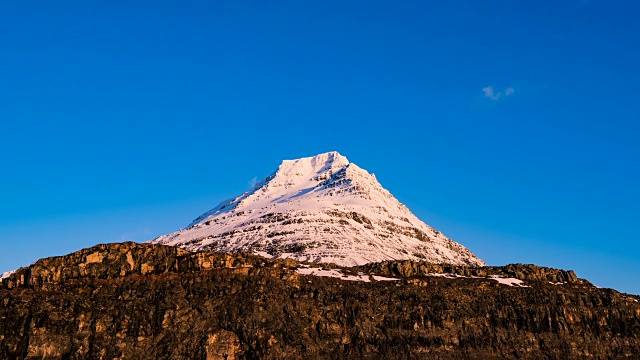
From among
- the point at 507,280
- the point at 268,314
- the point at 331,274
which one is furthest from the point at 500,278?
the point at 268,314

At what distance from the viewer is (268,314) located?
103 meters

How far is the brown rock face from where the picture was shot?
3713 inches

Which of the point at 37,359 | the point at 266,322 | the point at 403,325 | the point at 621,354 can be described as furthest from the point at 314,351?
the point at 621,354

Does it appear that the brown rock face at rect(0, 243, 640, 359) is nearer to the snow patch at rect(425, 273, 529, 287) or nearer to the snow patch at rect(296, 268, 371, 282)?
the snow patch at rect(296, 268, 371, 282)

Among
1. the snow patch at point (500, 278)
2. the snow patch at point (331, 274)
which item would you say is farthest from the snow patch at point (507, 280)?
the snow patch at point (331, 274)

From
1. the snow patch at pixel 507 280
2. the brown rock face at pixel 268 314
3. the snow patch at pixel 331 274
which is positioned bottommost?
the brown rock face at pixel 268 314

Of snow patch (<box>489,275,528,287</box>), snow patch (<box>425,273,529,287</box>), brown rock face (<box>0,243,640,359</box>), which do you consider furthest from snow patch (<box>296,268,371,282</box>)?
snow patch (<box>489,275,528,287</box>)

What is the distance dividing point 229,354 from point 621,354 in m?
69.7

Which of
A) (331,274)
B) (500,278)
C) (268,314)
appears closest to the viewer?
(268,314)

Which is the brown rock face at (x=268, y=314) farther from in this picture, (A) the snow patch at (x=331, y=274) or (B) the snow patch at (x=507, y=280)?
(B) the snow patch at (x=507, y=280)

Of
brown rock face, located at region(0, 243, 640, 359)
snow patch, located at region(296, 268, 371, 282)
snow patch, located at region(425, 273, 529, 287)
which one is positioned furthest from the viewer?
snow patch, located at region(425, 273, 529, 287)

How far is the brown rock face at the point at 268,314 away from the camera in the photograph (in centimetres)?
9431

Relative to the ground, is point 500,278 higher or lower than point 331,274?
lower

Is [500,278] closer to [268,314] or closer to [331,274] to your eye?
[331,274]
